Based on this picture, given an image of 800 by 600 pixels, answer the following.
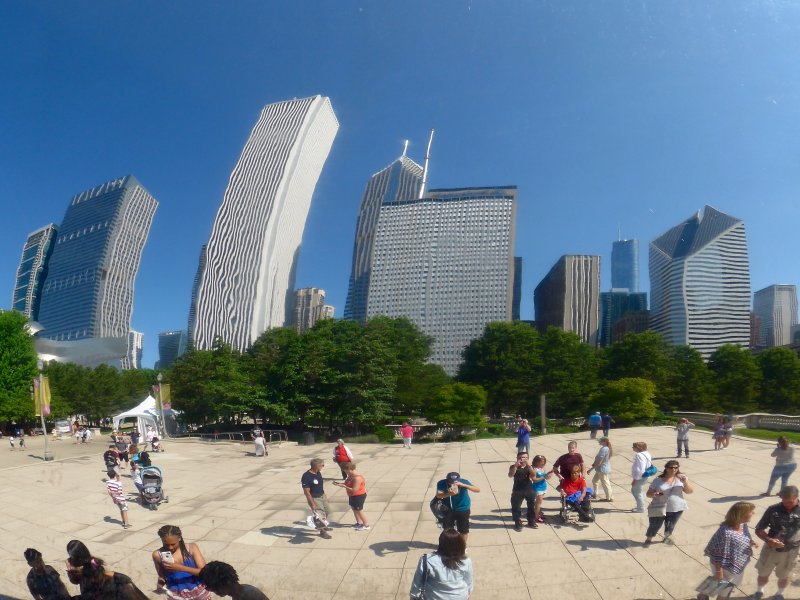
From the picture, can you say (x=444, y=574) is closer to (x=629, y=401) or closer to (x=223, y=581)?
(x=223, y=581)

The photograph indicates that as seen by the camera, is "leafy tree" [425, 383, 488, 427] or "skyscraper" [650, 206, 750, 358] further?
"skyscraper" [650, 206, 750, 358]

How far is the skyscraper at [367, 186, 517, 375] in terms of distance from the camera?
6304 inches

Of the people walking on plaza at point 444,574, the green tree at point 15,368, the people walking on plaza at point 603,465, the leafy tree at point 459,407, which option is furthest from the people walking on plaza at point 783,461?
the green tree at point 15,368

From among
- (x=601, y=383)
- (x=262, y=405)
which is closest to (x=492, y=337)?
(x=601, y=383)

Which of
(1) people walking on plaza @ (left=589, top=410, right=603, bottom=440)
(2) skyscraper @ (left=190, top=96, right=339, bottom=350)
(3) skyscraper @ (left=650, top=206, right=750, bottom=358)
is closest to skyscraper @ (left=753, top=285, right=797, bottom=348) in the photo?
(3) skyscraper @ (left=650, top=206, right=750, bottom=358)

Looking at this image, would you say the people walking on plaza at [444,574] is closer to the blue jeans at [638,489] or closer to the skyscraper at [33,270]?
the blue jeans at [638,489]

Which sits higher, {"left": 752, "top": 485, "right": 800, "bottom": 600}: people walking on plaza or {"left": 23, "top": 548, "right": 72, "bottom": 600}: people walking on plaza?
{"left": 752, "top": 485, "right": 800, "bottom": 600}: people walking on plaza

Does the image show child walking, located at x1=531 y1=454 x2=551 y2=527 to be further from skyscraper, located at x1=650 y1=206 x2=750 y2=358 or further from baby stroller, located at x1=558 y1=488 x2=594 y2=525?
skyscraper, located at x1=650 y1=206 x2=750 y2=358

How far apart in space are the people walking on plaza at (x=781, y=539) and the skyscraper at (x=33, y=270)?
227804 mm

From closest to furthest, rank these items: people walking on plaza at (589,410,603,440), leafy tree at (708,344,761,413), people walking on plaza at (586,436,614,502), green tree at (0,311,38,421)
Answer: people walking on plaza at (586,436,614,502) < people walking on plaza at (589,410,603,440) < green tree at (0,311,38,421) < leafy tree at (708,344,761,413)

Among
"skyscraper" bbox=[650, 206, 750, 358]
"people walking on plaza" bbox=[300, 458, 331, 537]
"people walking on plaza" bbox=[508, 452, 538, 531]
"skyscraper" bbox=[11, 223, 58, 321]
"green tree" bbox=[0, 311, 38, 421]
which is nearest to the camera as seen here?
"people walking on plaza" bbox=[508, 452, 538, 531]

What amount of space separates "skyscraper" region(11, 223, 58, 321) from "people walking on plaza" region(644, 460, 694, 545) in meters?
226

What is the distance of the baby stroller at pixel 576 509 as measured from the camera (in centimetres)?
823

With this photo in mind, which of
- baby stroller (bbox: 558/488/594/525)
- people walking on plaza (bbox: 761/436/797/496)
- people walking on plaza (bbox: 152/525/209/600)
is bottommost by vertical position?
baby stroller (bbox: 558/488/594/525)
